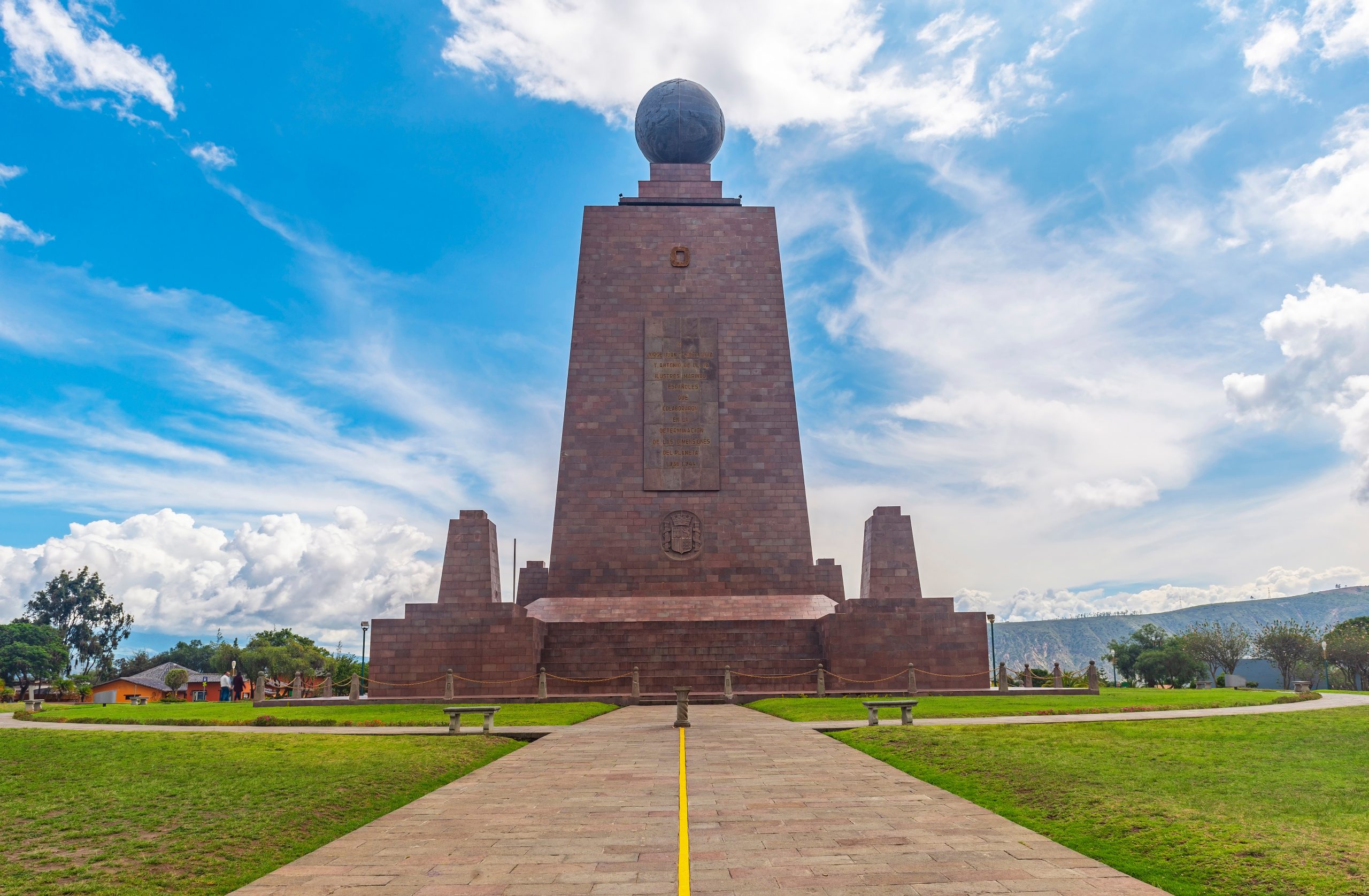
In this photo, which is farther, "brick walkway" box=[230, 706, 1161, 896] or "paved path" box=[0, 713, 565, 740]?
"paved path" box=[0, 713, 565, 740]

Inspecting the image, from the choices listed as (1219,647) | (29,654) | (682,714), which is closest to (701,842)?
(682,714)

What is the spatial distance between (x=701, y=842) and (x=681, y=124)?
105 feet

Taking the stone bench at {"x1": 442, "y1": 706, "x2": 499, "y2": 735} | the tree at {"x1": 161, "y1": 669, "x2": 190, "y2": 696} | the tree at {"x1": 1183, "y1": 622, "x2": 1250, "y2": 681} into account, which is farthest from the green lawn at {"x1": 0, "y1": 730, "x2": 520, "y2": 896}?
the tree at {"x1": 1183, "y1": 622, "x2": 1250, "y2": 681}

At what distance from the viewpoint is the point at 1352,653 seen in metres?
57.5

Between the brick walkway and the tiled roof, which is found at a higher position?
the brick walkway

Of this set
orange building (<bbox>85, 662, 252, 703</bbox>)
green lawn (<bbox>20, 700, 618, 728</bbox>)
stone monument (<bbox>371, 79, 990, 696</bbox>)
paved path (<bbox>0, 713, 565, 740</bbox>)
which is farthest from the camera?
orange building (<bbox>85, 662, 252, 703</bbox>)

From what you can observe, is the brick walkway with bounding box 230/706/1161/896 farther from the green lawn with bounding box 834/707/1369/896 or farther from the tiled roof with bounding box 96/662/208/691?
the tiled roof with bounding box 96/662/208/691

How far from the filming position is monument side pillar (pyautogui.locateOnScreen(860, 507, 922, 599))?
2856 cm

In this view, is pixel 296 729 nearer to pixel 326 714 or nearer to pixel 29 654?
pixel 326 714

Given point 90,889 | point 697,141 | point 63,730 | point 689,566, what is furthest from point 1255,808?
point 697,141

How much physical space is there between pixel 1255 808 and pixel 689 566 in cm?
2298

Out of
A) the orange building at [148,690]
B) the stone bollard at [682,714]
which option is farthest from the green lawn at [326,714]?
the orange building at [148,690]

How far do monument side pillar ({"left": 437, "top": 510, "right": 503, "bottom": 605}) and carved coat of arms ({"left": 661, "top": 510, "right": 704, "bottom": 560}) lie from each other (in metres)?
5.70

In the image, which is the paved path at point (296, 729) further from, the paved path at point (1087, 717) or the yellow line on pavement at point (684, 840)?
the yellow line on pavement at point (684, 840)
